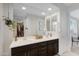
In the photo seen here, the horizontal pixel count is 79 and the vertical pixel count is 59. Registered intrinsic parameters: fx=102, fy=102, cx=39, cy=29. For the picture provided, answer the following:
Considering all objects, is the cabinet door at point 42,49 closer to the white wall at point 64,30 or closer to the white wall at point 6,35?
the white wall at point 64,30

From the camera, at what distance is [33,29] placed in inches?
79.3

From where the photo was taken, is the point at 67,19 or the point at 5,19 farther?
the point at 67,19

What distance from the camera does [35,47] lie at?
6.72 feet

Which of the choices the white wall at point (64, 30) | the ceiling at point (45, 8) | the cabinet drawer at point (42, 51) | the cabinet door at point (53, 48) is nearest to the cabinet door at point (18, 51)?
the cabinet drawer at point (42, 51)

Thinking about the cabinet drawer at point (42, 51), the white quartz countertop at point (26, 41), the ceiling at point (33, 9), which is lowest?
the cabinet drawer at point (42, 51)

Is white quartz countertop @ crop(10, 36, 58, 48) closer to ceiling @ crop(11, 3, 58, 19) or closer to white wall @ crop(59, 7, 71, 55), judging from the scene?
white wall @ crop(59, 7, 71, 55)

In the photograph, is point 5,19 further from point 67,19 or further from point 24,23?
point 67,19

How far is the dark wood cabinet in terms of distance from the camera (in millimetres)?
1964

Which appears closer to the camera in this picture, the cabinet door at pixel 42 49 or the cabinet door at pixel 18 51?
the cabinet door at pixel 18 51

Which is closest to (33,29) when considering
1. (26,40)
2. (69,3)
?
(26,40)

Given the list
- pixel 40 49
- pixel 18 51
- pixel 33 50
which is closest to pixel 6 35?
pixel 18 51

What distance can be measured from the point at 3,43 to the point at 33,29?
2.07 feet

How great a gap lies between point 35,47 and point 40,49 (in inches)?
4.5

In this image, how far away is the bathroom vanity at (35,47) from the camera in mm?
1917
